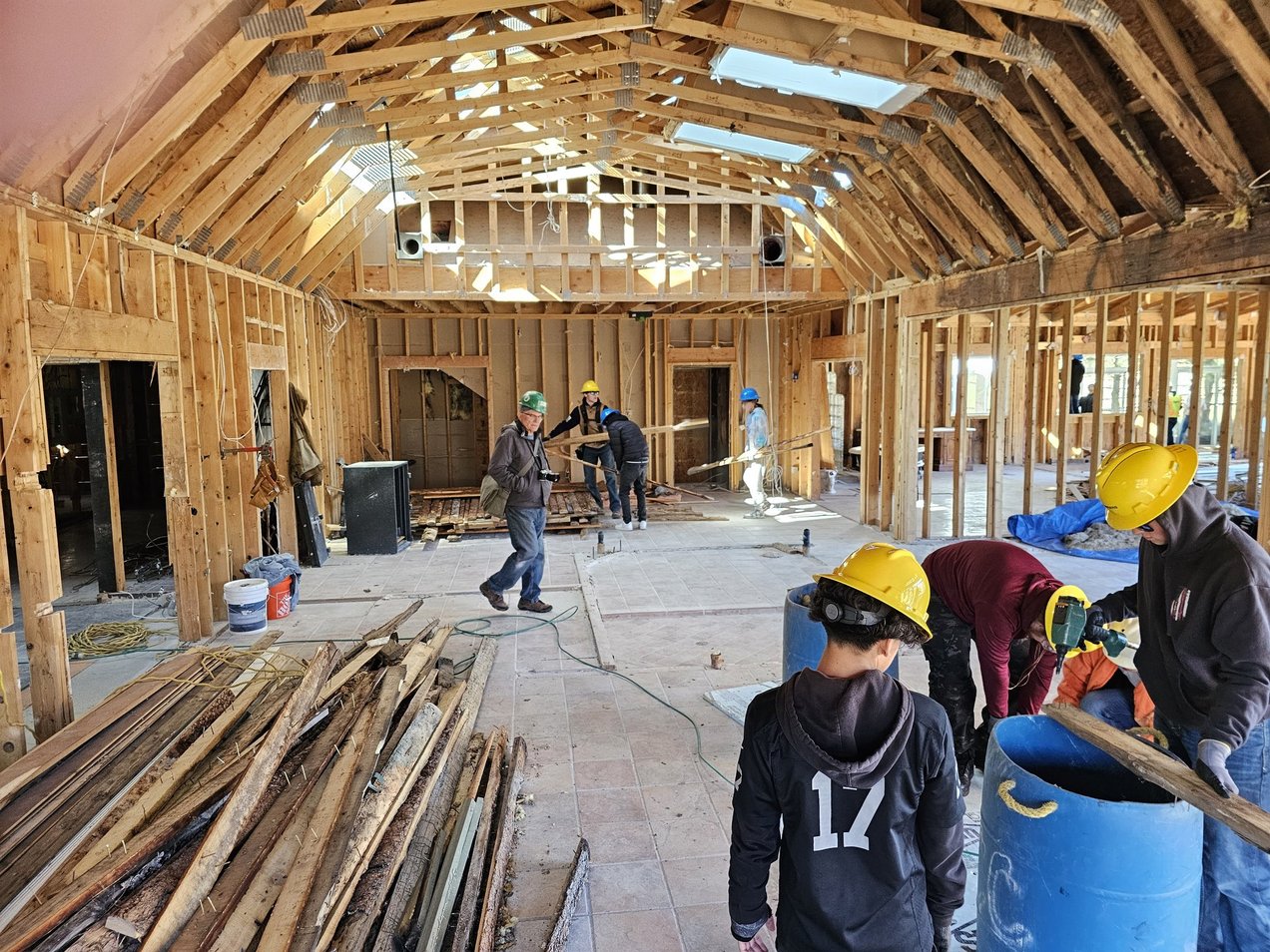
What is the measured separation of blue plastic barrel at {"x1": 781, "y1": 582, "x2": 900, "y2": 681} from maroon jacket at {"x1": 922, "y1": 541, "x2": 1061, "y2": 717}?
0.52m

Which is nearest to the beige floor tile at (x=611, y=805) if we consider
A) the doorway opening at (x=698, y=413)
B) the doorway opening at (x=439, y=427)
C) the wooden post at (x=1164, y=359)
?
the wooden post at (x=1164, y=359)

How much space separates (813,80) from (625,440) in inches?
221

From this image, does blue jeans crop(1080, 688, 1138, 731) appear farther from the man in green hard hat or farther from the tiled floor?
the man in green hard hat

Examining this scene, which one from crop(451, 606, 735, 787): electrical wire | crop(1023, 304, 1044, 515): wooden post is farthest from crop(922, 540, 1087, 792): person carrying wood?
crop(1023, 304, 1044, 515): wooden post

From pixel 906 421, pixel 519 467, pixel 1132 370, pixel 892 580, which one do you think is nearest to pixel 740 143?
pixel 906 421

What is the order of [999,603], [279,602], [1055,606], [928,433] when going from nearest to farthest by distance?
[1055,606] → [999,603] → [279,602] → [928,433]

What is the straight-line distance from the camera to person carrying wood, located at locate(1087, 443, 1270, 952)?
7.94 feet

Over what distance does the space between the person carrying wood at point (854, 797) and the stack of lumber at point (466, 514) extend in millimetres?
7967

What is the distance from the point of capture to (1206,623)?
2.55 metres

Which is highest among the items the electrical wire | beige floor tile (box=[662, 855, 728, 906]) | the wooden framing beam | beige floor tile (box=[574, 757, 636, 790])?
the wooden framing beam

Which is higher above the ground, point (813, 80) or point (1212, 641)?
point (813, 80)

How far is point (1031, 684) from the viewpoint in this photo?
3.69m

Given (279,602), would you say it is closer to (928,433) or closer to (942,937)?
(942,937)

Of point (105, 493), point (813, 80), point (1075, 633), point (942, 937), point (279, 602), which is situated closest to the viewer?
point (942, 937)
